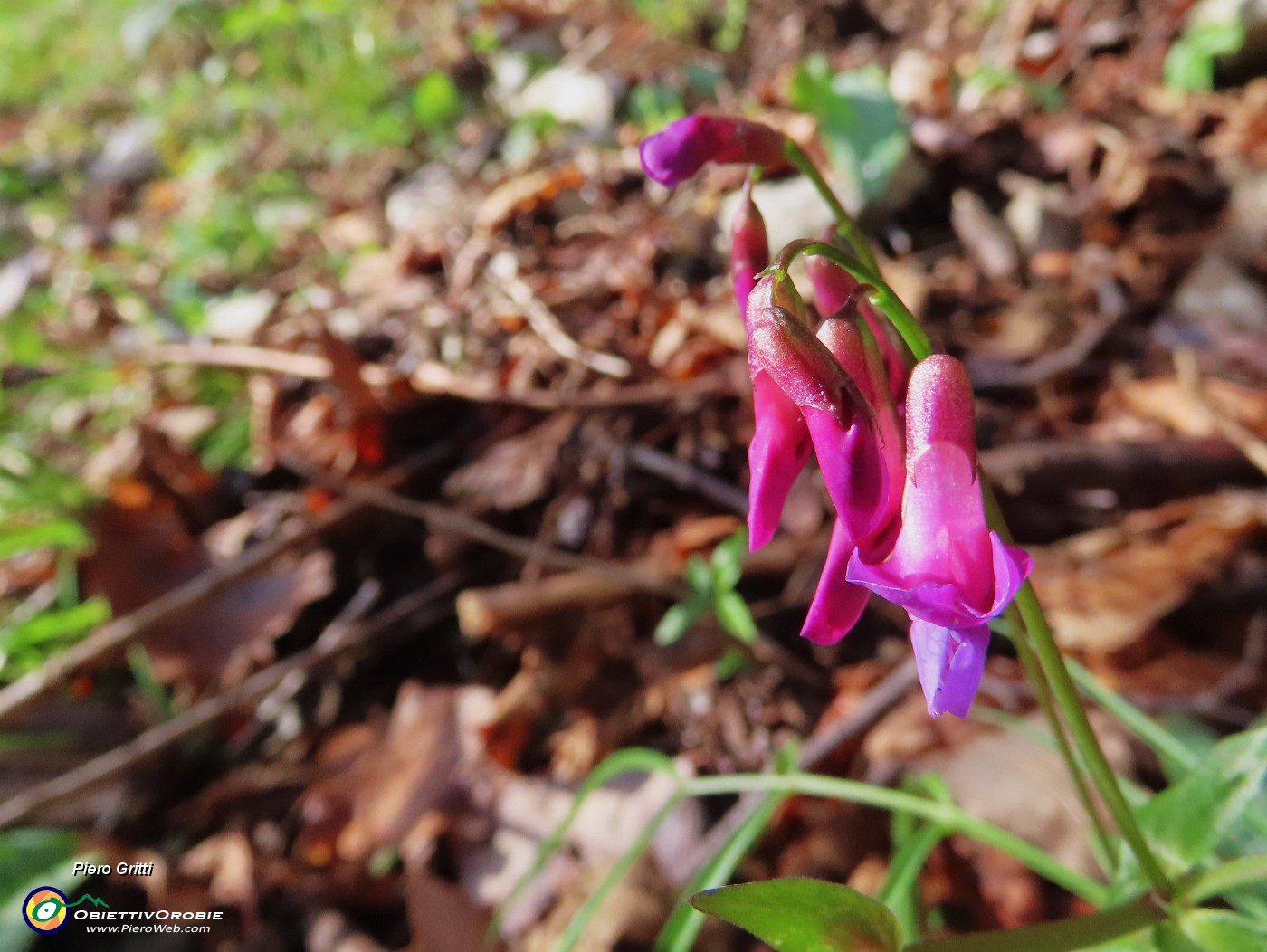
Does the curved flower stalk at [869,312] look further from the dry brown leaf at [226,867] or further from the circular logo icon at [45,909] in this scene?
the circular logo icon at [45,909]

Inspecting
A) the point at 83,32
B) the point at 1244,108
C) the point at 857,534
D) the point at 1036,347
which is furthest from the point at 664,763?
the point at 83,32

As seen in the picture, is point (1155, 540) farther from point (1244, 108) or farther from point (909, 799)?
point (1244, 108)

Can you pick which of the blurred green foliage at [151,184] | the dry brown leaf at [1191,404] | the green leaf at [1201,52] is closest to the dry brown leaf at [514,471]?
the blurred green foliage at [151,184]

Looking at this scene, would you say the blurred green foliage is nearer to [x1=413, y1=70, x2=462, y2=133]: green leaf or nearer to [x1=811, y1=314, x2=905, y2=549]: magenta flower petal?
[x1=413, y1=70, x2=462, y2=133]: green leaf

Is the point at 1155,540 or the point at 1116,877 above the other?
the point at 1116,877

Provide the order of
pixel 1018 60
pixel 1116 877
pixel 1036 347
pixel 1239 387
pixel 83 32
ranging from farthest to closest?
pixel 83 32, pixel 1018 60, pixel 1036 347, pixel 1239 387, pixel 1116 877

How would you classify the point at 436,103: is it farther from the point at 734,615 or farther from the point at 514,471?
the point at 734,615
